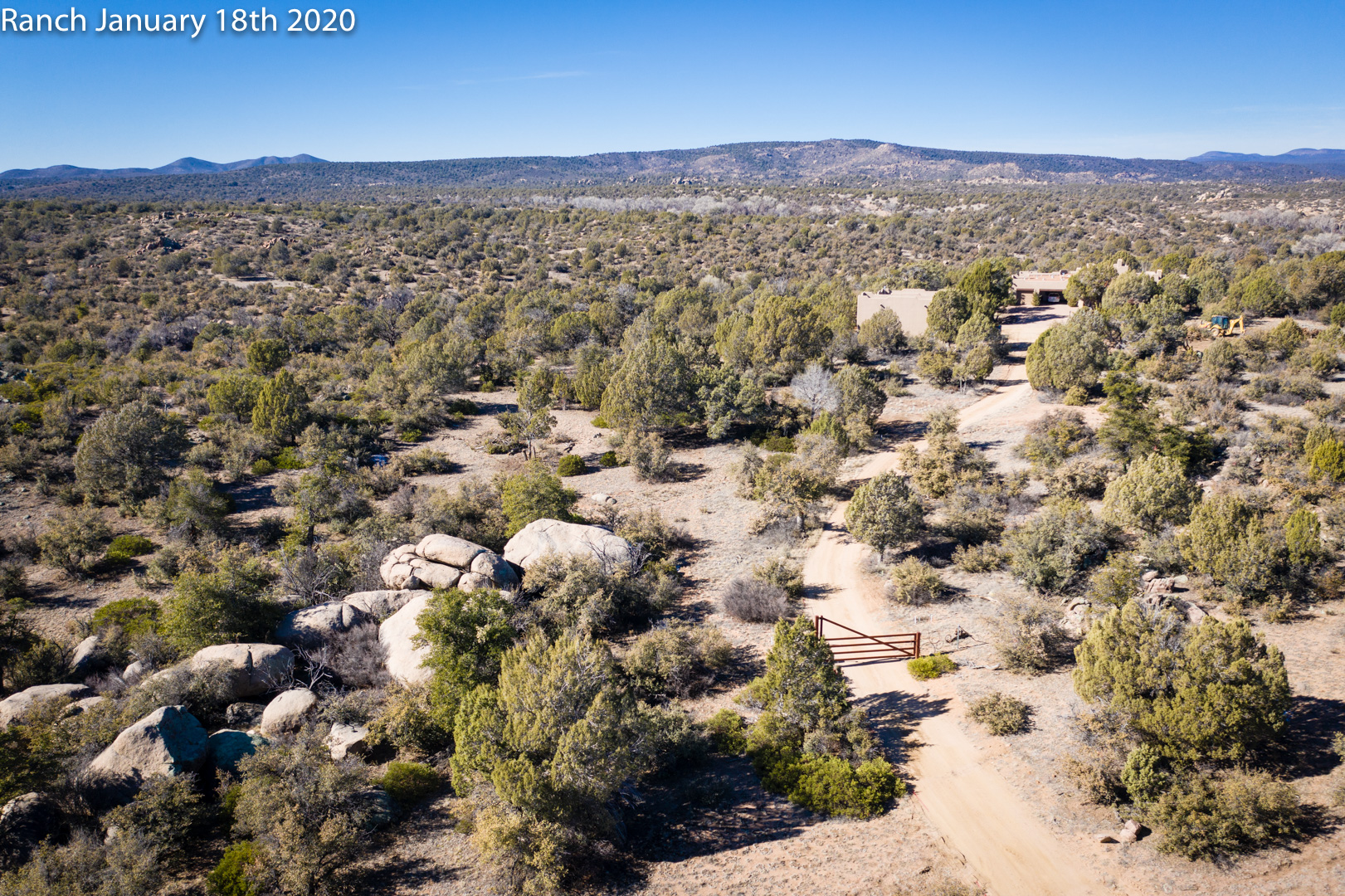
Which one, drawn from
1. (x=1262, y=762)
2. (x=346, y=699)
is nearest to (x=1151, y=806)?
(x=1262, y=762)

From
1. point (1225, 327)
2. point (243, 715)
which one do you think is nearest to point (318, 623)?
point (243, 715)

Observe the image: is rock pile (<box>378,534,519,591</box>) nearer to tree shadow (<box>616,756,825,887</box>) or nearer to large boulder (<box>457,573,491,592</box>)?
large boulder (<box>457,573,491,592</box>)

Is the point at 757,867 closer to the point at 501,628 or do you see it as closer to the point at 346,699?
the point at 501,628

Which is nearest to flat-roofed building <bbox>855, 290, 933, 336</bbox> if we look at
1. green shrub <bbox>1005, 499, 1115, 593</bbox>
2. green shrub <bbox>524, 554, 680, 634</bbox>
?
green shrub <bbox>1005, 499, 1115, 593</bbox>

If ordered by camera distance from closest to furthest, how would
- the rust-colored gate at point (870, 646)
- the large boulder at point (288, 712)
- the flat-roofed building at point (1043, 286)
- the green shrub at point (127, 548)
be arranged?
the large boulder at point (288, 712)
the rust-colored gate at point (870, 646)
the green shrub at point (127, 548)
the flat-roofed building at point (1043, 286)

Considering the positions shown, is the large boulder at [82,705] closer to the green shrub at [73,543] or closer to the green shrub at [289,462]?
the green shrub at [73,543]

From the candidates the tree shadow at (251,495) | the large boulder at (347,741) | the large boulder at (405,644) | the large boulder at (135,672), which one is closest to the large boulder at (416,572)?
the large boulder at (405,644)
